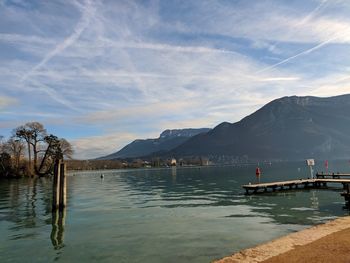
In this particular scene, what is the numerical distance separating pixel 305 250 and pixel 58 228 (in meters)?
18.3

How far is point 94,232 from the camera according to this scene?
931 inches

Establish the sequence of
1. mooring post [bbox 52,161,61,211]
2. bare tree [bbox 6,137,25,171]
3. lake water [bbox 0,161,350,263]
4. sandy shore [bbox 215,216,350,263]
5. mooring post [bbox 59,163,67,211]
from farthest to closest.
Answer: bare tree [bbox 6,137,25,171]
mooring post [bbox 59,163,67,211]
mooring post [bbox 52,161,61,211]
lake water [bbox 0,161,350,263]
sandy shore [bbox 215,216,350,263]

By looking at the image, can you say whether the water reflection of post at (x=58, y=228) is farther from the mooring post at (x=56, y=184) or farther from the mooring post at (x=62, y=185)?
the mooring post at (x=56, y=184)

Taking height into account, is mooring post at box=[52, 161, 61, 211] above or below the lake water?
above

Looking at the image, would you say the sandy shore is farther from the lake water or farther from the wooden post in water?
the wooden post in water

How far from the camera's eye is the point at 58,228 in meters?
25.5

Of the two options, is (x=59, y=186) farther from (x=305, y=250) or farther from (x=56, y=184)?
(x=305, y=250)

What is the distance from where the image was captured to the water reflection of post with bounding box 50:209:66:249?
68.0ft

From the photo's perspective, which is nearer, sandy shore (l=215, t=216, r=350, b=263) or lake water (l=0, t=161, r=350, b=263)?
sandy shore (l=215, t=216, r=350, b=263)

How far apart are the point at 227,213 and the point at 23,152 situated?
366ft

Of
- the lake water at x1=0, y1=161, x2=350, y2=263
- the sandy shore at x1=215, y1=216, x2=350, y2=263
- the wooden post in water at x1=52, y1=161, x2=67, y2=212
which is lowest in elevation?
the lake water at x1=0, y1=161, x2=350, y2=263

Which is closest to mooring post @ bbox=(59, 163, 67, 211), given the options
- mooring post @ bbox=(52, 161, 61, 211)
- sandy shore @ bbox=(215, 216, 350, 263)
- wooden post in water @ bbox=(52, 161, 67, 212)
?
wooden post in water @ bbox=(52, 161, 67, 212)

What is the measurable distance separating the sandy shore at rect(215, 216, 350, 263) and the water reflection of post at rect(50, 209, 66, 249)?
11395 mm

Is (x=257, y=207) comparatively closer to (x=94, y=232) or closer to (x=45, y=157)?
(x=94, y=232)
